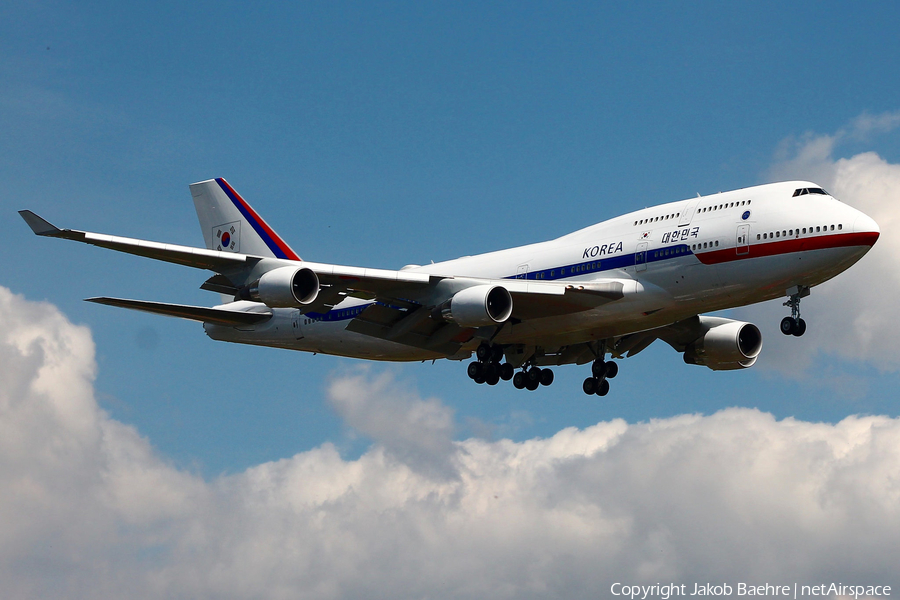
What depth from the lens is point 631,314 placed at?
3678cm

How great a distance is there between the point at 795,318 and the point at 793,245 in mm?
2663

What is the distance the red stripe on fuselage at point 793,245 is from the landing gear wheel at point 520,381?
12272 mm

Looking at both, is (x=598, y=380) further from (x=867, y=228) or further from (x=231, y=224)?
(x=231, y=224)

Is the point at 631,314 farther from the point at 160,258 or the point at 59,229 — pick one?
the point at 59,229

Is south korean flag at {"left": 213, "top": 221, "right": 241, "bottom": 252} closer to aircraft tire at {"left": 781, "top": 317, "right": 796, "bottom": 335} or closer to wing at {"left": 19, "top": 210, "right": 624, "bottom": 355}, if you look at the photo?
wing at {"left": 19, "top": 210, "right": 624, "bottom": 355}

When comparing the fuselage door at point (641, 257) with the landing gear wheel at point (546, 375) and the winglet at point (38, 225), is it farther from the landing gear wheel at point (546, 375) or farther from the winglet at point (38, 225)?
the winglet at point (38, 225)

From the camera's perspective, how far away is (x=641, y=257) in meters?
36.2

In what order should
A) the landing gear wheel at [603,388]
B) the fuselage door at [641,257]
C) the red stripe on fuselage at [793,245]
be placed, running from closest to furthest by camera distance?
the red stripe on fuselage at [793,245] → the fuselage door at [641,257] → the landing gear wheel at [603,388]

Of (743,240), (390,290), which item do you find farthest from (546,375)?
(743,240)

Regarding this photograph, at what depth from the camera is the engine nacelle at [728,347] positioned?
43.5m

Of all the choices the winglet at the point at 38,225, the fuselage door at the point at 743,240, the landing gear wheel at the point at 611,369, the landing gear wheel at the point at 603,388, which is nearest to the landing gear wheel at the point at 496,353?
the landing gear wheel at the point at 603,388

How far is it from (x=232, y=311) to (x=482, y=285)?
46.4ft

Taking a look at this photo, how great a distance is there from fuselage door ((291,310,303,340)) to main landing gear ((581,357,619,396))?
1258 cm

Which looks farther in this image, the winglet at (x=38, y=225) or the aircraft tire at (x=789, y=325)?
the aircraft tire at (x=789, y=325)
